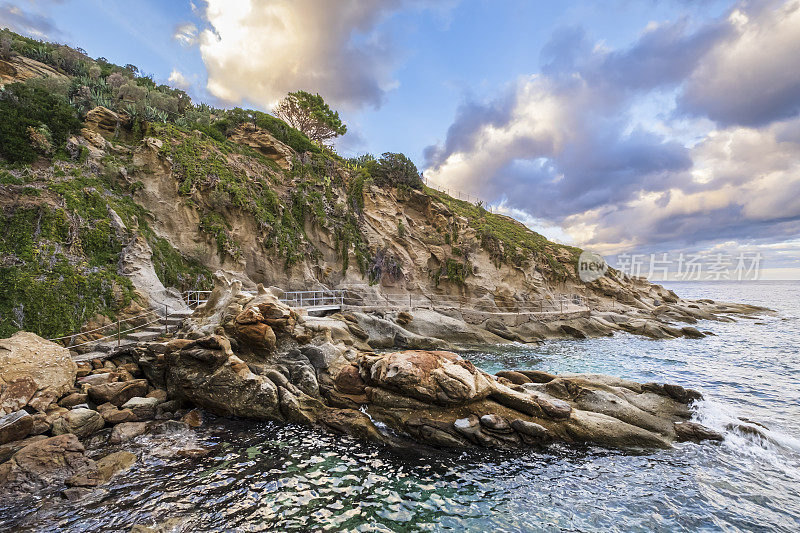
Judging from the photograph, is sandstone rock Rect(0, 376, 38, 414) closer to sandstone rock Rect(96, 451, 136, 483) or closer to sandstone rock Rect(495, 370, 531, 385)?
sandstone rock Rect(96, 451, 136, 483)

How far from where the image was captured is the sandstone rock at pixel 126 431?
26.4 feet

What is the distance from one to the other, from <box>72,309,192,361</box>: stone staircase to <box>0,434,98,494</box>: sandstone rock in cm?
577

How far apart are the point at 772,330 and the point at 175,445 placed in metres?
49.9

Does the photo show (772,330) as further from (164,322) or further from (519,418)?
(164,322)

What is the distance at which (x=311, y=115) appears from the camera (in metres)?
45.2

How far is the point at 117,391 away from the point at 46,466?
3460mm

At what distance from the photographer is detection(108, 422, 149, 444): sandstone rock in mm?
8047

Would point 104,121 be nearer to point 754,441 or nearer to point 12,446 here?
point 12,446

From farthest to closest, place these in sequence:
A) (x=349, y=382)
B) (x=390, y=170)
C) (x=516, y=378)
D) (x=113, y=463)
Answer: (x=390, y=170)
(x=516, y=378)
(x=349, y=382)
(x=113, y=463)

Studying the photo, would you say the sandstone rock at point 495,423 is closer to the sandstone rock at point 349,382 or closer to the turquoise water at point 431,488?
the turquoise water at point 431,488

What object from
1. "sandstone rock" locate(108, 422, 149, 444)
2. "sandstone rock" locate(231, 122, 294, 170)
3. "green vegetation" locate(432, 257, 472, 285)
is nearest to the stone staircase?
"sandstone rock" locate(108, 422, 149, 444)

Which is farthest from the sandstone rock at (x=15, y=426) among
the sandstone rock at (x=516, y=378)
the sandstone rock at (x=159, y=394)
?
the sandstone rock at (x=516, y=378)

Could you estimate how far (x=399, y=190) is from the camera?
41.9 m

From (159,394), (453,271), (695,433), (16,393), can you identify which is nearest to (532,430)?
(695,433)
